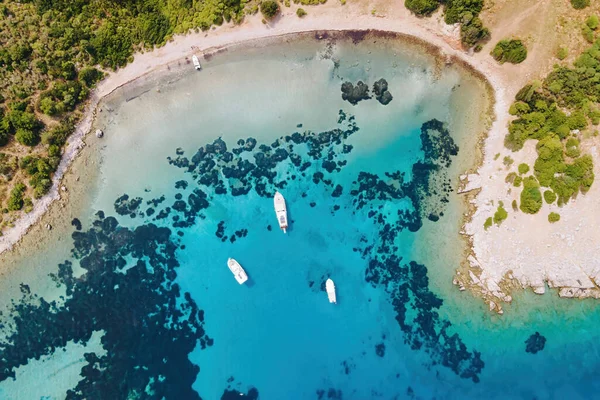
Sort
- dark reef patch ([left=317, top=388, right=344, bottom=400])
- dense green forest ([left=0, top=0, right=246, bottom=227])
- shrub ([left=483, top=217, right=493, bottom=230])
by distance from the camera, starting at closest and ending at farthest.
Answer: dense green forest ([left=0, top=0, right=246, bottom=227]) → shrub ([left=483, top=217, right=493, bottom=230]) → dark reef patch ([left=317, top=388, right=344, bottom=400])

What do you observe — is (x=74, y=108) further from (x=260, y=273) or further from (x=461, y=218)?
(x=461, y=218)

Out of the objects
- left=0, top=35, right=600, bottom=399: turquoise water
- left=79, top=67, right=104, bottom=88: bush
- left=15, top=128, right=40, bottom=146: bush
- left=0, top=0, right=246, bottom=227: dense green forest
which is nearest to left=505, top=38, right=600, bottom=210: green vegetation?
left=0, top=35, right=600, bottom=399: turquoise water

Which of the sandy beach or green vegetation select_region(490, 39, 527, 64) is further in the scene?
the sandy beach

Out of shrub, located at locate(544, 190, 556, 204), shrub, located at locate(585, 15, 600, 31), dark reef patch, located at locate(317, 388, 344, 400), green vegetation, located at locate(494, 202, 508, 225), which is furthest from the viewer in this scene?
dark reef patch, located at locate(317, 388, 344, 400)

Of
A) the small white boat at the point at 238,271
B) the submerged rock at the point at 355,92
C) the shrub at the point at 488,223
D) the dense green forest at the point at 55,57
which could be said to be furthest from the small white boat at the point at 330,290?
the dense green forest at the point at 55,57

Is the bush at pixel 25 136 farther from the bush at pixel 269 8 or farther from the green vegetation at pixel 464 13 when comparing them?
the green vegetation at pixel 464 13

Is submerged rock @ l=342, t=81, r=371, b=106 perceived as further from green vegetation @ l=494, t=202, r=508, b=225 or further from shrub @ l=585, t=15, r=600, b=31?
shrub @ l=585, t=15, r=600, b=31

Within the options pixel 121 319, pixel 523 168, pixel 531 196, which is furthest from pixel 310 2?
pixel 121 319
